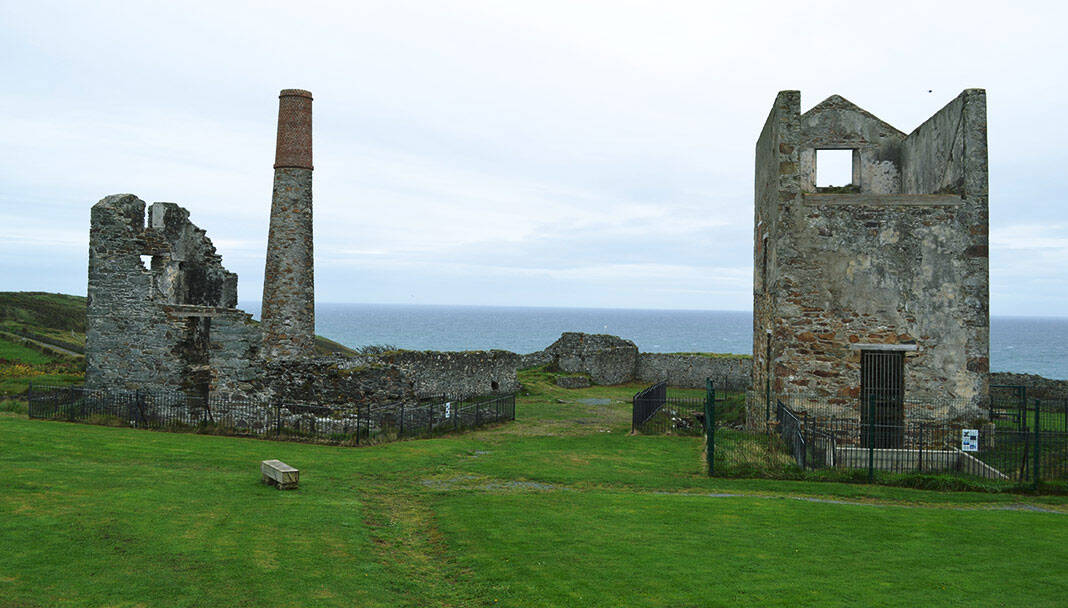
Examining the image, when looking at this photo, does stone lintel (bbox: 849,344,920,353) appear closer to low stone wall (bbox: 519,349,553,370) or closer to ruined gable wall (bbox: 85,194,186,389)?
ruined gable wall (bbox: 85,194,186,389)

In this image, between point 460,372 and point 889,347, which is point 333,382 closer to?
point 460,372

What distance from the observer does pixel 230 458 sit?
1512cm

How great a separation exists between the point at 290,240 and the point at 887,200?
18.5 metres

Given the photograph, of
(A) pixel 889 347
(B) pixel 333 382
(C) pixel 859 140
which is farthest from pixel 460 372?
(C) pixel 859 140

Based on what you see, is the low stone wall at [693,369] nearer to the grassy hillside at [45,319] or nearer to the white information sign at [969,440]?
the white information sign at [969,440]

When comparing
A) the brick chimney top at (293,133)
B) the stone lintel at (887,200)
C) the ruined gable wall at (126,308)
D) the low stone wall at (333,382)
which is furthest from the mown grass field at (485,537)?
the brick chimney top at (293,133)

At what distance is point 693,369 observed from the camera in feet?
126

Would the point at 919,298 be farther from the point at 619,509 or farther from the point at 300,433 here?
the point at 300,433

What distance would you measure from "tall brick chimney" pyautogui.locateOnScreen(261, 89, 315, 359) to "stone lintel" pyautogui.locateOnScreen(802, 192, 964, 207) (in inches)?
640

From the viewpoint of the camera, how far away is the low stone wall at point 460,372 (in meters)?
28.1

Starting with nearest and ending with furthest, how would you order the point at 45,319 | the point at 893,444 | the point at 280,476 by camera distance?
the point at 280,476 → the point at 893,444 → the point at 45,319

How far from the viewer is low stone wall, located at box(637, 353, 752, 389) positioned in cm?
3731

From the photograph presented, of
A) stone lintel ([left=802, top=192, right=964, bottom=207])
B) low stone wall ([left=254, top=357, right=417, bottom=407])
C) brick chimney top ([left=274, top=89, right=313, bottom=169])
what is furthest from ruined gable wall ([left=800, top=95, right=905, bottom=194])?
brick chimney top ([left=274, top=89, right=313, bottom=169])

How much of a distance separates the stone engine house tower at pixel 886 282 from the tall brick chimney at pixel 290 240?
15381 millimetres
